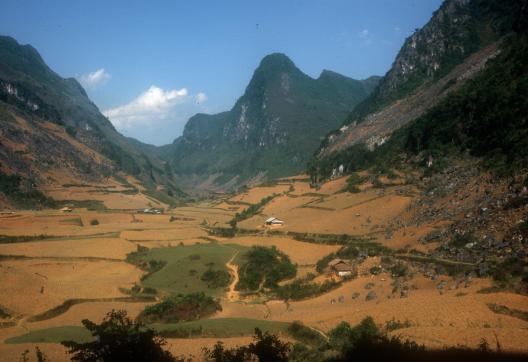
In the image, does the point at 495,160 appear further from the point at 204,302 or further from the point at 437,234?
the point at 204,302

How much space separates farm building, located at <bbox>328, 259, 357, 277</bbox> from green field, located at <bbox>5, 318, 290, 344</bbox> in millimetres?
9399

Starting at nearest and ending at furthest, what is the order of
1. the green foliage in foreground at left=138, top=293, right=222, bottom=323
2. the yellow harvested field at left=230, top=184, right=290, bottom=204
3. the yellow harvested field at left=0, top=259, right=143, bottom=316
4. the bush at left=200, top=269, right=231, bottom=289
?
1. the green foliage in foreground at left=138, top=293, right=222, bottom=323
2. the yellow harvested field at left=0, top=259, right=143, bottom=316
3. the bush at left=200, top=269, right=231, bottom=289
4. the yellow harvested field at left=230, top=184, right=290, bottom=204

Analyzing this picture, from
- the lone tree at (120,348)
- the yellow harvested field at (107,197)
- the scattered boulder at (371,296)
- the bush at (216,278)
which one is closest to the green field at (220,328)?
the scattered boulder at (371,296)

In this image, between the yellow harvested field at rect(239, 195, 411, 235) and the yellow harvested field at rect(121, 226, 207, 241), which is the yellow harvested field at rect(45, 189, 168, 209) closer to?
the yellow harvested field at rect(121, 226, 207, 241)

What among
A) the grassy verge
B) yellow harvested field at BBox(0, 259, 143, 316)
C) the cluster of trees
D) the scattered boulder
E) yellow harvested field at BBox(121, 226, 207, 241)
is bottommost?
the grassy verge

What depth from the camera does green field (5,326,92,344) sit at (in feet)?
60.5

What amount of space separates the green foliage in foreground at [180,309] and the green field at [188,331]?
8.23 ft

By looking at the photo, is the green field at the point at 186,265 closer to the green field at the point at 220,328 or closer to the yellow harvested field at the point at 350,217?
the yellow harvested field at the point at 350,217

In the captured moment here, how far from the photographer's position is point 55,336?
1898cm

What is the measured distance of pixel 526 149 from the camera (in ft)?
94.2

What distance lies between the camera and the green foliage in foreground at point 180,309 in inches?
904

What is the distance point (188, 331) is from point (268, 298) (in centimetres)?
918

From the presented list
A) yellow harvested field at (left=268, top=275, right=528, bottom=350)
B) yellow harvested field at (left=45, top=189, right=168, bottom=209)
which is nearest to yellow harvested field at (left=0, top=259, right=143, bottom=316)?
yellow harvested field at (left=268, top=275, right=528, bottom=350)

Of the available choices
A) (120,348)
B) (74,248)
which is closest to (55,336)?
(120,348)
